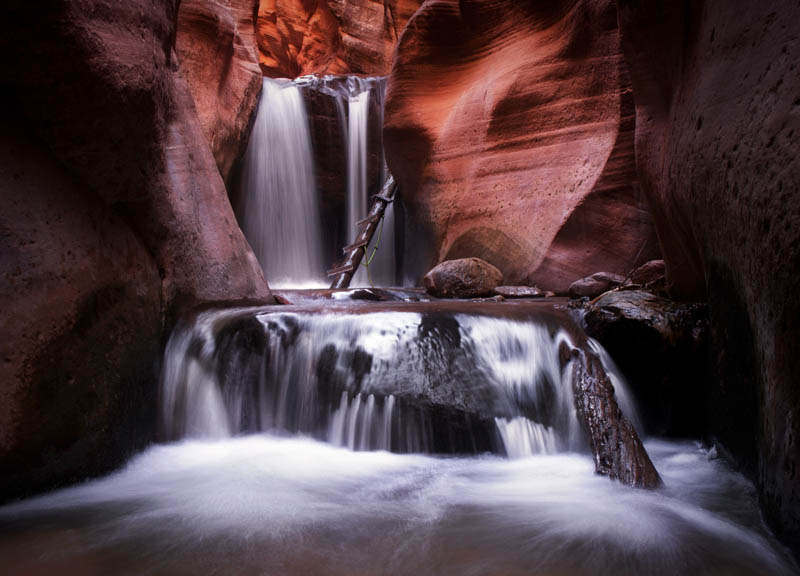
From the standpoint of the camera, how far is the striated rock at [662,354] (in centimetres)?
330

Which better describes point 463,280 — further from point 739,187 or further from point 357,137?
point 357,137

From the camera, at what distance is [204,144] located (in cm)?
424

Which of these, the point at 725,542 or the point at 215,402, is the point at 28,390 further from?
the point at 725,542

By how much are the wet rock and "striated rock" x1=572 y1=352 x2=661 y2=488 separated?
2912 mm

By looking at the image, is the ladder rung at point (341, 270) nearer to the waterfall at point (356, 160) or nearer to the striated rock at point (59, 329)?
the waterfall at point (356, 160)

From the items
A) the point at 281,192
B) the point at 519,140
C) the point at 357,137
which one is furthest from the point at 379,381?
the point at 357,137

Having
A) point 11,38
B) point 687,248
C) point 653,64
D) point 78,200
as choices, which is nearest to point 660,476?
point 687,248

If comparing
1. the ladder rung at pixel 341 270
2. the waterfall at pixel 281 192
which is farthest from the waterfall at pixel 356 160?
the ladder rung at pixel 341 270

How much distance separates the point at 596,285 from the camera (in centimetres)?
565

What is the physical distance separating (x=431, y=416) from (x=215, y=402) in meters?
1.38

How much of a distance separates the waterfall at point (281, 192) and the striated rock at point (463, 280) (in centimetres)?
535

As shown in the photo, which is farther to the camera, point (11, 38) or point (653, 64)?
point (653, 64)

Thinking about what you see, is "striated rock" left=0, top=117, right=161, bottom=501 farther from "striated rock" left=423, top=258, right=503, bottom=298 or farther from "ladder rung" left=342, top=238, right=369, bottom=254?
"ladder rung" left=342, top=238, right=369, bottom=254

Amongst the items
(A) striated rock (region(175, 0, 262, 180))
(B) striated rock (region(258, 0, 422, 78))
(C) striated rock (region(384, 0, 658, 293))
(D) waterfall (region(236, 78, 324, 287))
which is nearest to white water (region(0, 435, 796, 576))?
(C) striated rock (region(384, 0, 658, 293))
